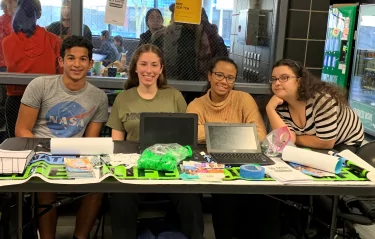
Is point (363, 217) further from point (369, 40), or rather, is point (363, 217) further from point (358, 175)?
point (369, 40)

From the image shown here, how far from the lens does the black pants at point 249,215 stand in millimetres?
2260

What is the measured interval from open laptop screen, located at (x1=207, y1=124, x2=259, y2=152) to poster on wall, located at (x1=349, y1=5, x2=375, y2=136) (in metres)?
4.24

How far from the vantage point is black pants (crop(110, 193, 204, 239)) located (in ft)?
6.57

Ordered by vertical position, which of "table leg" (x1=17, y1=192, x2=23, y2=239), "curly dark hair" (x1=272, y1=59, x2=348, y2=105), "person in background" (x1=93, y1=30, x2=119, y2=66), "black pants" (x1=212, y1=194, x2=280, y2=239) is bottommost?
"black pants" (x1=212, y1=194, x2=280, y2=239)

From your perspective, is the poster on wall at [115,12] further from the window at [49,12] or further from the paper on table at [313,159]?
the paper on table at [313,159]

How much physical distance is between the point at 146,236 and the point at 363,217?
3.20ft

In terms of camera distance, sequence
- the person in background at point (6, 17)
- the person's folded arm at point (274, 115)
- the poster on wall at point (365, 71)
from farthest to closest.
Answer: the poster on wall at point (365, 71) < the person in background at point (6, 17) < the person's folded arm at point (274, 115)

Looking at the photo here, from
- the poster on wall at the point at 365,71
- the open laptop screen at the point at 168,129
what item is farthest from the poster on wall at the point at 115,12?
the poster on wall at the point at 365,71

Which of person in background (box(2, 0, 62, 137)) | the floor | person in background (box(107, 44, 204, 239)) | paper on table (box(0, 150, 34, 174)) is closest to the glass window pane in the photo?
person in background (box(2, 0, 62, 137))

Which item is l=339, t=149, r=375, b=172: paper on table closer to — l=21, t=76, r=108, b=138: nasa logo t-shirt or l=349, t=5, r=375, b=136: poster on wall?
l=21, t=76, r=108, b=138: nasa logo t-shirt

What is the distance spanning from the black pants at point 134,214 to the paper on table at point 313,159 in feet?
1.54

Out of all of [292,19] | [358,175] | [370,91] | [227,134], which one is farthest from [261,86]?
[370,91]

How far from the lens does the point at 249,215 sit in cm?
252

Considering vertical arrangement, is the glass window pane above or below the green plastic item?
above
